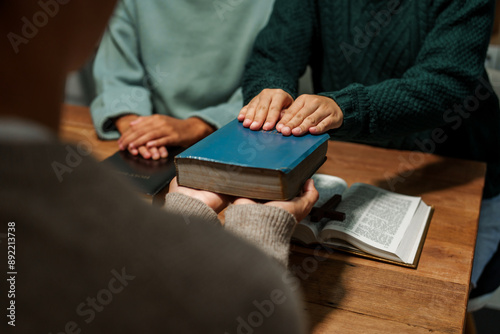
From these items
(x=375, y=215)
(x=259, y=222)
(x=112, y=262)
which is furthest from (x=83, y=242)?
(x=375, y=215)

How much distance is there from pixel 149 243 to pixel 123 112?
107 centimetres

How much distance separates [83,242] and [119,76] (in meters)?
1.21

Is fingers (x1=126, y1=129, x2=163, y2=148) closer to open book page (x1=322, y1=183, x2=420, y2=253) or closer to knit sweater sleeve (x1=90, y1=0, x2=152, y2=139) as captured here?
knit sweater sleeve (x1=90, y1=0, x2=152, y2=139)

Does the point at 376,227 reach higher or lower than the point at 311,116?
lower

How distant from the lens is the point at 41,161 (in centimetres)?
31

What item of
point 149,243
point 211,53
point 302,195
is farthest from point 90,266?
point 211,53

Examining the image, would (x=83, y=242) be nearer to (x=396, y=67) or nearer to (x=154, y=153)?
(x=154, y=153)

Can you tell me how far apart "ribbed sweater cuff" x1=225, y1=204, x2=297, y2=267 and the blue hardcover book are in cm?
6

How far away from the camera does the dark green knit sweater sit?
101 centimetres

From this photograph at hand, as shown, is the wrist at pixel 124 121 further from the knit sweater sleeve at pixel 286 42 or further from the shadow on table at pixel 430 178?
the shadow on table at pixel 430 178

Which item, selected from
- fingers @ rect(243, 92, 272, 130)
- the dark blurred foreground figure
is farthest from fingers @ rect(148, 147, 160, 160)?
the dark blurred foreground figure

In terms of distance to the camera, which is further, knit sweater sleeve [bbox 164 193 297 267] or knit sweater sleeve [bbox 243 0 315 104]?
knit sweater sleeve [bbox 243 0 315 104]

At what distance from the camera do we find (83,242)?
1.06 feet

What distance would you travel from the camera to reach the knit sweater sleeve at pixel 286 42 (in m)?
1.25
